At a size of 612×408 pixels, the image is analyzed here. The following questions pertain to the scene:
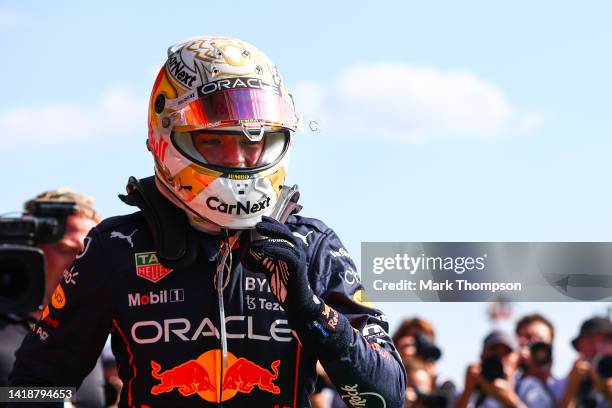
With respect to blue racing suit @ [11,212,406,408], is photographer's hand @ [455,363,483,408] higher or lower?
higher

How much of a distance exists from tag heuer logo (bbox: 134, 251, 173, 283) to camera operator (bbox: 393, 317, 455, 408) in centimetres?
533

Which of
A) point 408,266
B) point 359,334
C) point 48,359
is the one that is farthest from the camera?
point 408,266

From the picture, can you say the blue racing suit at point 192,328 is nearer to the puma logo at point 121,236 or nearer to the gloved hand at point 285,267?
the puma logo at point 121,236

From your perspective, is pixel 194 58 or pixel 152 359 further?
pixel 194 58

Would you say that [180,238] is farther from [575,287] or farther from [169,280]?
[575,287]

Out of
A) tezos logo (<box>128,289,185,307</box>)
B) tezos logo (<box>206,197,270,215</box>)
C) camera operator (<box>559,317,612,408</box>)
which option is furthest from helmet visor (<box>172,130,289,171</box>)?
camera operator (<box>559,317,612,408</box>)

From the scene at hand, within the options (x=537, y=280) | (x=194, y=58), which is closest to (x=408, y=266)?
(x=537, y=280)

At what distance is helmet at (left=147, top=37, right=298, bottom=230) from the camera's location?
4.96m

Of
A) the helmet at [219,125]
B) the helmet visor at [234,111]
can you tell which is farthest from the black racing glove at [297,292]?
the helmet visor at [234,111]

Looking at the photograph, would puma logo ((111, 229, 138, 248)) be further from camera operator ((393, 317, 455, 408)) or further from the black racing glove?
camera operator ((393, 317, 455, 408))

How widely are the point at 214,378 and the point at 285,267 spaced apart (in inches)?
22.7

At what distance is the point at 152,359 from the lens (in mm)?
4871

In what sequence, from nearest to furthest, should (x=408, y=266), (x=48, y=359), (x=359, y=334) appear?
(x=359, y=334)
(x=48, y=359)
(x=408, y=266)

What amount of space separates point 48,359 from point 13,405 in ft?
0.67
